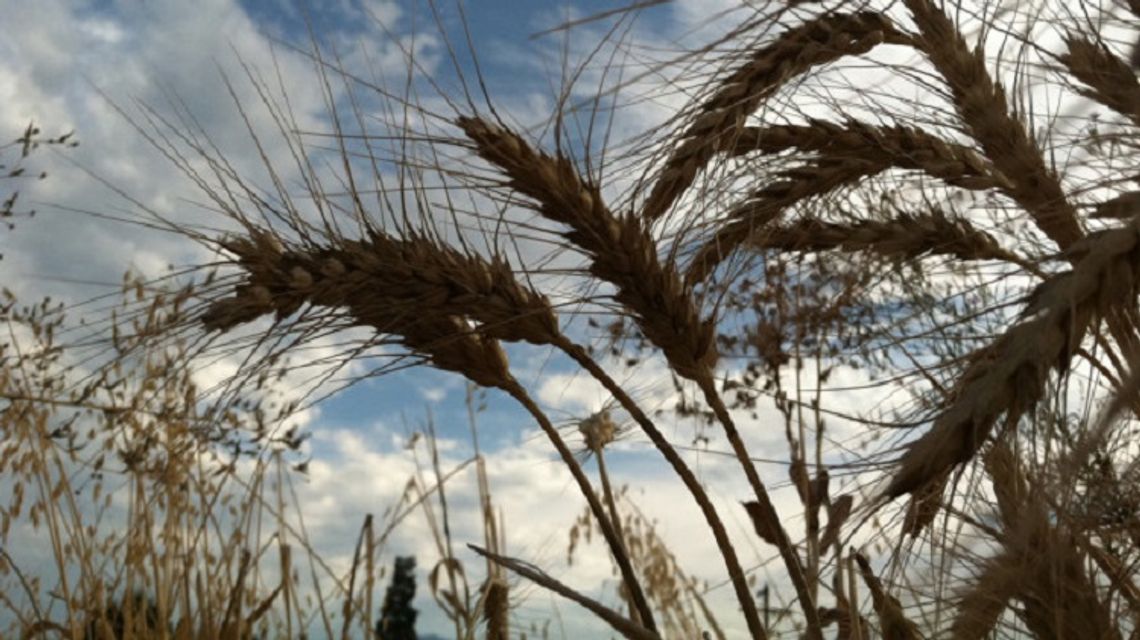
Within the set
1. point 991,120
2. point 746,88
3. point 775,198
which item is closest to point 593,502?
point 775,198

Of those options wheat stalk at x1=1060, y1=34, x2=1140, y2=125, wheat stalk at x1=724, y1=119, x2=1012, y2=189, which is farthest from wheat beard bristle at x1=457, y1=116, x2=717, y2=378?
wheat stalk at x1=1060, y1=34, x2=1140, y2=125

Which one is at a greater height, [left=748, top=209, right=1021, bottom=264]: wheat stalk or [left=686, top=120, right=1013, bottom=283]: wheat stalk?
[left=686, top=120, right=1013, bottom=283]: wheat stalk

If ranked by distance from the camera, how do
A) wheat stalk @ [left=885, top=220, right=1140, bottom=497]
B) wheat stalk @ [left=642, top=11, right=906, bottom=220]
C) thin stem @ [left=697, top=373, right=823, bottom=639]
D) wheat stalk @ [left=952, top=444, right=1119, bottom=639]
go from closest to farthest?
wheat stalk @ [left=885, top=220, right=1140, bottom=497] → wheat stalk @ [left=952, top=444, right=1119, bottom=639] → thin stem @ [left=697, top=373, right=823, bottom=639] → wheat stalk @ [left=642, top=11, right=906, bottom=220]

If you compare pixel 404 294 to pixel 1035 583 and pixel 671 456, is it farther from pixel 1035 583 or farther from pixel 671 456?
pixel 1035 583

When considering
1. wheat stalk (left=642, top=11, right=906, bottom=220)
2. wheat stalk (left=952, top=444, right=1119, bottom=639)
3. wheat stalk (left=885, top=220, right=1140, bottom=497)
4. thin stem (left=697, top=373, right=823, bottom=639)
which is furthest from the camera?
wheat stalk (left=642, top=11, right=906, bottom=220)

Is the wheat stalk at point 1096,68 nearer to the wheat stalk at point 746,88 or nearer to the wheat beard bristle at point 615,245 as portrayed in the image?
the wheat stalk at point 746,88

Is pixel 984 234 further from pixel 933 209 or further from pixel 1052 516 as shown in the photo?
pixel 1052 516

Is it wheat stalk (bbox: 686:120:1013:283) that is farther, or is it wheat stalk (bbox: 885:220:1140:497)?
wheat stalk (bbox: 686:120:1013:283)

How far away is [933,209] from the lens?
2.26m

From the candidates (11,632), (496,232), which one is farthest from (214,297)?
(11,632)

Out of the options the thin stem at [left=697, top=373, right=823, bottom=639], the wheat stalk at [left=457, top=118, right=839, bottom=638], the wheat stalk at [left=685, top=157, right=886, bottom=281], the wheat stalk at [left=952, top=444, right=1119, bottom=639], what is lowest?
the wheat stalk at [left=952, top=444, right=1119, bottom=639]

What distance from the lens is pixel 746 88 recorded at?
7.18 feet

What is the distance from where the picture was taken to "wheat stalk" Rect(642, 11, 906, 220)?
85.3 inches

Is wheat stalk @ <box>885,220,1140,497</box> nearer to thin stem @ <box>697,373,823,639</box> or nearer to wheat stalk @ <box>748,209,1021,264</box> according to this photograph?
thin stem @ <box>697,373,823,639</box>
